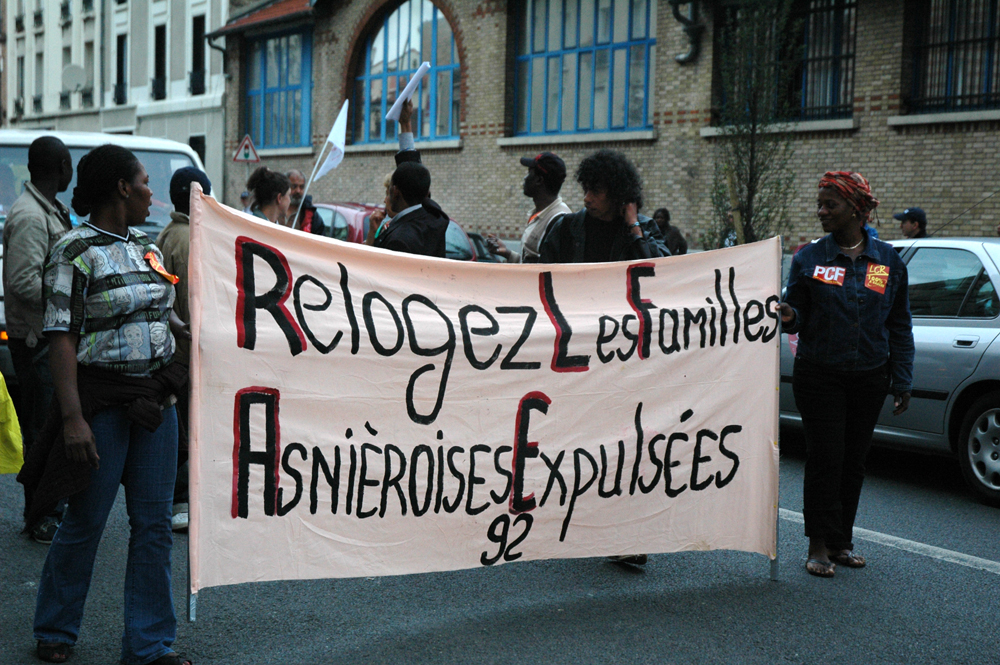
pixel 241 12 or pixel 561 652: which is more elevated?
pixel 241 12

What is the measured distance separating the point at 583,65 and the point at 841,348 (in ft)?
→ 55.7

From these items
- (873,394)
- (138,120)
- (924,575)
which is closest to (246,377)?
(873,394)

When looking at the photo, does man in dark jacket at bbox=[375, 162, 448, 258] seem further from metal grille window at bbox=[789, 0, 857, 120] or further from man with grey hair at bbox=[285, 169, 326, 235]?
metal grille window at bbox=[789, 0, 857, 120]

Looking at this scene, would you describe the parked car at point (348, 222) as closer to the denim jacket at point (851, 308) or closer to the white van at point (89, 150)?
the white van at point (89, 150)

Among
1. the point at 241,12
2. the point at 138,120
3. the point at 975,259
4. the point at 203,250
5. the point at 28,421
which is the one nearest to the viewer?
the point at 203,250

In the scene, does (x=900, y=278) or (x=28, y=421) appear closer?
(x=900, y=278)

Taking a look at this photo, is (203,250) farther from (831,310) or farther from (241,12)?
(241,12)

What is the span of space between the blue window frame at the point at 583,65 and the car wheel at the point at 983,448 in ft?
Answer: 44.9

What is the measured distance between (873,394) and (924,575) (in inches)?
34.7

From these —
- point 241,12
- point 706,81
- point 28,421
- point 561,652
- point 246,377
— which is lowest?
point 561,652

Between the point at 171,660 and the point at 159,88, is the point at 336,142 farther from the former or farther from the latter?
the point at 159,88

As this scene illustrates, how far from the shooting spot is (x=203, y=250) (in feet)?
12.3

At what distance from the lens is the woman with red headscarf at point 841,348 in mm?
5023

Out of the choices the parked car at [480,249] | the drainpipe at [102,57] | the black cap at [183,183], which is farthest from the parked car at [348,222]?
the drainpipe at [102,57]
